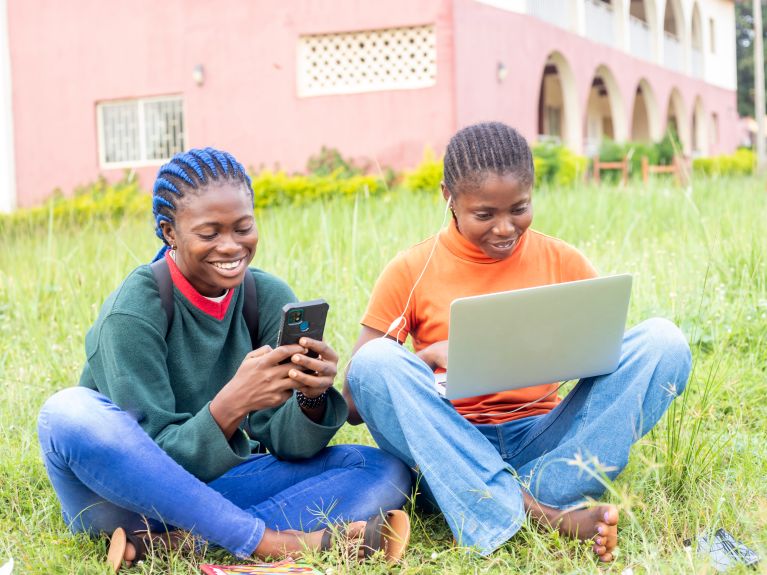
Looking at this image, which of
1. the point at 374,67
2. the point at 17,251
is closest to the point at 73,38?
the point at 374,67

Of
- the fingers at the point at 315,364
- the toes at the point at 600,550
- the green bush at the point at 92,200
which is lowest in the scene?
the toes at the point at 600,550

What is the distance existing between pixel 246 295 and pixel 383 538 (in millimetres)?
754

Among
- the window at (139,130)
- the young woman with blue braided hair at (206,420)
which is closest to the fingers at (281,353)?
the young woman with blue braided hair at (206,420)

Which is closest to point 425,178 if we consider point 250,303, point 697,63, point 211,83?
point 211,83

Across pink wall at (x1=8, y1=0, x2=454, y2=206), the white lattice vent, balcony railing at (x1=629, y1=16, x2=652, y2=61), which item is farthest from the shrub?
balcony railing at (x1=629, y1=16, x2=652, y2=61)

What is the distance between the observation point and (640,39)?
730 inches

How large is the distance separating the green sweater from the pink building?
878 cm

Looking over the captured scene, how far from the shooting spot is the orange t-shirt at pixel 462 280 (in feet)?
8.25

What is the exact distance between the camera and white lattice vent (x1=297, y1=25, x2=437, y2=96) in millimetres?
11328

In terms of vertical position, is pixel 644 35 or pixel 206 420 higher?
pixel 644 35

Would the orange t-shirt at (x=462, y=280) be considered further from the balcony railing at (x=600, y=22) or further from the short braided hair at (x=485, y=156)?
the balcony railing at (x=600, y=22)

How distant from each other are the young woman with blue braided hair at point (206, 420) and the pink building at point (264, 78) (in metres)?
8.80

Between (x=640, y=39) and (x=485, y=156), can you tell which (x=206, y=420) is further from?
(x=640, y=39)

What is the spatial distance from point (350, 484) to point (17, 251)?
4056 millimetres
